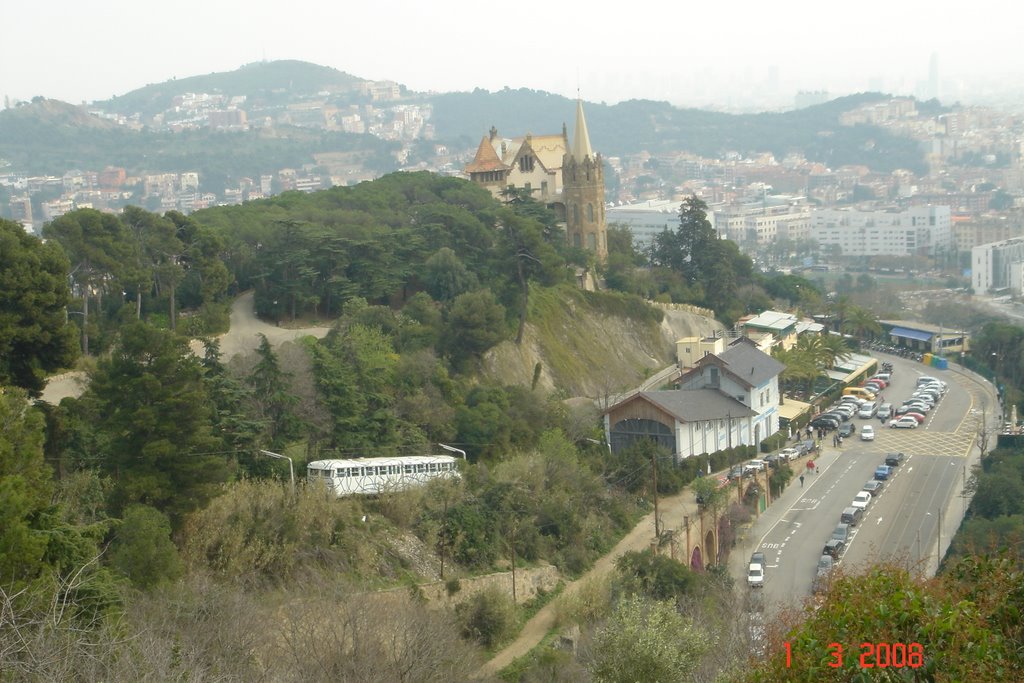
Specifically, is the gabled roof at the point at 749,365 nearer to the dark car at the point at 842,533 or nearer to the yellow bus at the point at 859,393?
the dark car at the point at 842,533

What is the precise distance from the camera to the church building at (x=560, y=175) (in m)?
42.3

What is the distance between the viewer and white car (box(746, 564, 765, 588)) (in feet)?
73.8

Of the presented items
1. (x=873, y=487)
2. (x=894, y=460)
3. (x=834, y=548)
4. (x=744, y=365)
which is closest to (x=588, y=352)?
(x=744, y=365)

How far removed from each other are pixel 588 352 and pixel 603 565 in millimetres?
13510

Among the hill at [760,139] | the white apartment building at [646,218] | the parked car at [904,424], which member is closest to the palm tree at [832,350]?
the parked car at [904,424]

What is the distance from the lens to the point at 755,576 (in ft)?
74.6

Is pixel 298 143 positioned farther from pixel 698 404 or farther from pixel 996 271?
pixel 698 404

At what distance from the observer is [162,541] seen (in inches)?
632

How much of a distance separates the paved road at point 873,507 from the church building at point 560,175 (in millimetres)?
10885

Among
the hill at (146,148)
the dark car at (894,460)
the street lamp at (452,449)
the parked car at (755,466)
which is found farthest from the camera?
the hill at (146,148)

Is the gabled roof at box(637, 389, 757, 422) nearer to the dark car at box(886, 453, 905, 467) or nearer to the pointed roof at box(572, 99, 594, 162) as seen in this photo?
the dark car at box(886, 453, 905, 467)

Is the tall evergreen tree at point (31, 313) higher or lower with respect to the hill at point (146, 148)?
lower

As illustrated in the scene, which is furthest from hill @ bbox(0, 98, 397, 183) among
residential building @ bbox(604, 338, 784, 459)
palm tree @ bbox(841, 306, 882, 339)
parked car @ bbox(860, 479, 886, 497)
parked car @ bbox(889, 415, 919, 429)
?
parked car @ bbox(860, 479, 886, 497)

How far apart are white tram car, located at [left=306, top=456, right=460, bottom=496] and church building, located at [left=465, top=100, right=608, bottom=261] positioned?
20400mm
